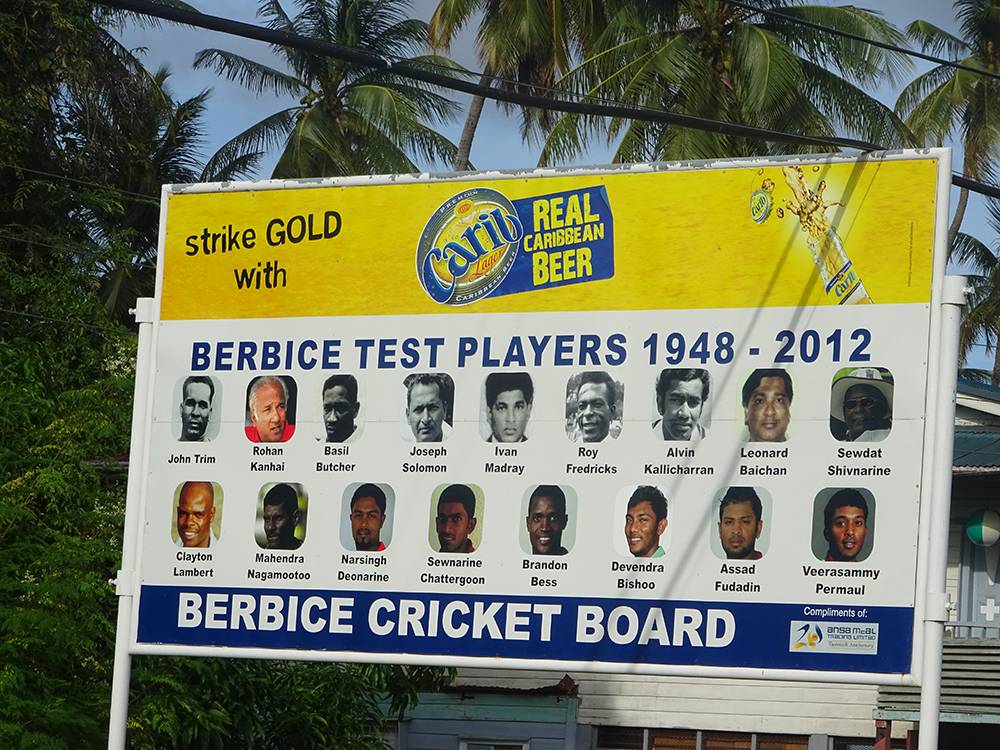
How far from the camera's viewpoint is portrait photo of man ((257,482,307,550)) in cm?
1109

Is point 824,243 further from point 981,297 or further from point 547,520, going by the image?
point 981,297

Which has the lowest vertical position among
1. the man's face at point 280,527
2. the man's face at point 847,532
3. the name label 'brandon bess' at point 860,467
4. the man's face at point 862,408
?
the man's face at point 280,527

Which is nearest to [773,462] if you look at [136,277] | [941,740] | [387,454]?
[387,454]

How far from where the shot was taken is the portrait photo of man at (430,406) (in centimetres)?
1095

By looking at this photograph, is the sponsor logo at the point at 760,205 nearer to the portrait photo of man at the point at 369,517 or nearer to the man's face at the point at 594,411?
the man's face at the point at 594,411

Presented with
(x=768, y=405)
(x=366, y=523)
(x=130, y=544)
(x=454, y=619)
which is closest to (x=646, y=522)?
(x=768, y=405)

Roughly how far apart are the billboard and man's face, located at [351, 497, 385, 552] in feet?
0.06

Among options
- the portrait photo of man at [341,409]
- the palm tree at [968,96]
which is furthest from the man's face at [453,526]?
the palm tree at [968,96]

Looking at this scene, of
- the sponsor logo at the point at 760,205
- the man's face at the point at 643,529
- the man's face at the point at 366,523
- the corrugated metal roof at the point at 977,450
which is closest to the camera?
the man's face at the point at 643,529

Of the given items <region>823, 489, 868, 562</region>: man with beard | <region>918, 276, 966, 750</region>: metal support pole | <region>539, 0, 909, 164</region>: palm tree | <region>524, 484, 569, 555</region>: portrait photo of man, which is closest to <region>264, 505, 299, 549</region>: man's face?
<region>524, 484, 569, 555</region>: portrait photo of man

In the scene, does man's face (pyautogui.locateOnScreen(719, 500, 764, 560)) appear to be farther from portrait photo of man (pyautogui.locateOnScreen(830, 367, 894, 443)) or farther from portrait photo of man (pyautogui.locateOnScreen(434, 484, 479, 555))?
portrait photo of man (pyautogui.locateOnScreen(434, 484, 479, 555))

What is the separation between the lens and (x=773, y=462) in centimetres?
1023

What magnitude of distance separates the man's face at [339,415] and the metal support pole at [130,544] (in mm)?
1384

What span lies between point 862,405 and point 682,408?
1135mm
